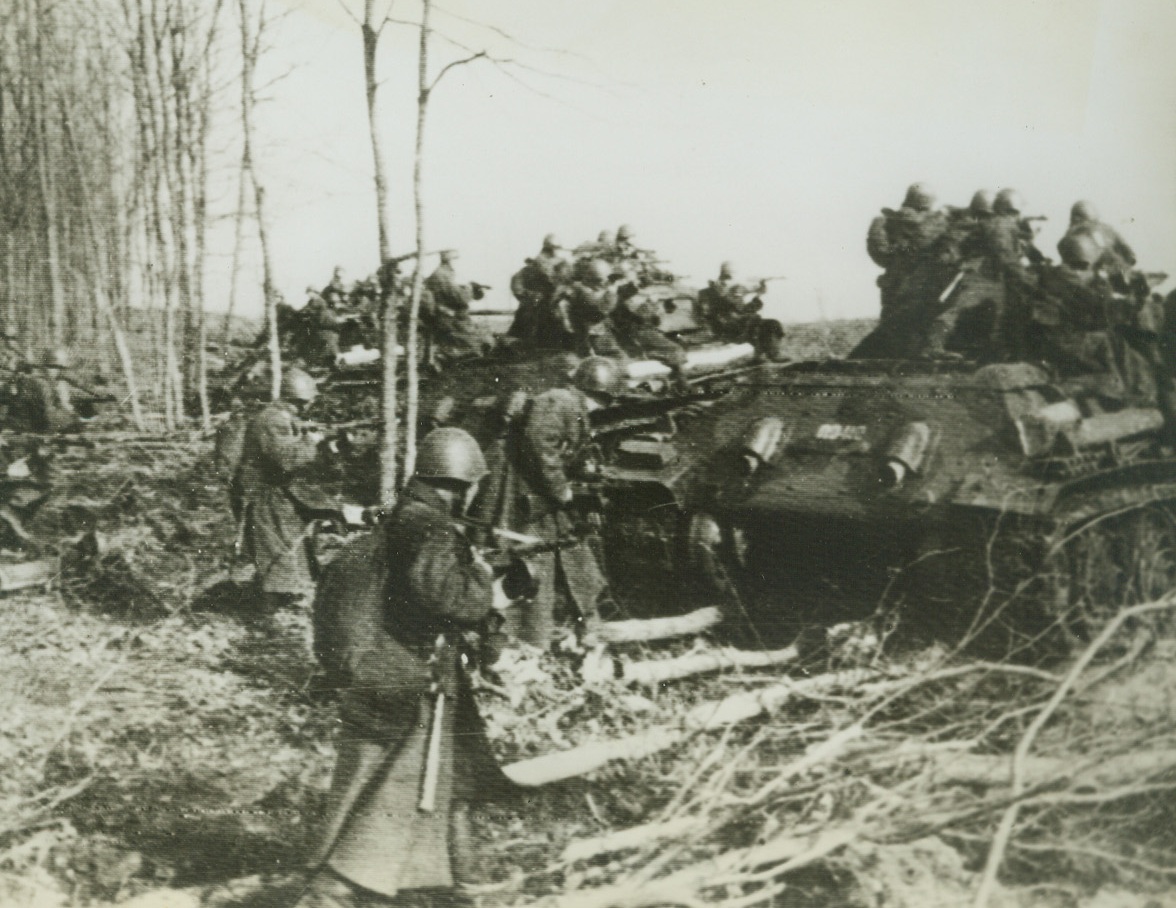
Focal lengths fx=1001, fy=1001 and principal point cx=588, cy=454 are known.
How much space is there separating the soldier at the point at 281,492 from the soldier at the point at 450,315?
0.51m

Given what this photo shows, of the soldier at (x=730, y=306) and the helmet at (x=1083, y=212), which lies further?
the soldier at (x=730, y=306)

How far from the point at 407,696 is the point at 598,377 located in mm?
1318

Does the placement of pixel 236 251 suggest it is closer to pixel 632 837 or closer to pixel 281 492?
pixel 281 492

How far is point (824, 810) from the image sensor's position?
3.37 meters

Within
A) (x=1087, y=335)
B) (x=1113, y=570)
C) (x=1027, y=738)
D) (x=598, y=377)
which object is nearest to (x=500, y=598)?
(x=598, y=377)

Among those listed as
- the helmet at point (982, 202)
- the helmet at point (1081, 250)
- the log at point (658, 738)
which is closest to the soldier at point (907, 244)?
the helmet at point (982, 202)

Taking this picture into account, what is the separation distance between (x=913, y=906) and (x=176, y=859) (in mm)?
2595

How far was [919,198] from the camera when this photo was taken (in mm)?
3395

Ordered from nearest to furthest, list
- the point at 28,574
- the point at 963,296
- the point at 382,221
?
the point at 963,296 → the point at 382,221 → the point at 28,574

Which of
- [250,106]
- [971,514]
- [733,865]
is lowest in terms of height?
[733,865]

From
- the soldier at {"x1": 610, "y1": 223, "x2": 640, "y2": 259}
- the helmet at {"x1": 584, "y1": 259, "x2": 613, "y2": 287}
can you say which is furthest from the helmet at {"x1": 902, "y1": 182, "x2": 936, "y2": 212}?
the helmet at {"x1": 584, "y1": 259, "x2": 613, "y2": 287}

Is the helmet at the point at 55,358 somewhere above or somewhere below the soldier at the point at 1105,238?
below

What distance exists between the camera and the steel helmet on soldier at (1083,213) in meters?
3.31

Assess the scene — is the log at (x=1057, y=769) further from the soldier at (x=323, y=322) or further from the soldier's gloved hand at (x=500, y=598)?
the soldier at (x=323, y=322)
